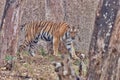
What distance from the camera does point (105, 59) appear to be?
557cm

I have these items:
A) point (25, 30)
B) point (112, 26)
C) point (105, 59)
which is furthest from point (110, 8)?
point (25, 30)

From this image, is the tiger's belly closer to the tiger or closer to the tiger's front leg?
the tiger

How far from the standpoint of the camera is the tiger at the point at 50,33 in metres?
12.8

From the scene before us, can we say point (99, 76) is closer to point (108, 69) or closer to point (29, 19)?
point (108, 69)

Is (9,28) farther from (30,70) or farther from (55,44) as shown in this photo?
(55,44)

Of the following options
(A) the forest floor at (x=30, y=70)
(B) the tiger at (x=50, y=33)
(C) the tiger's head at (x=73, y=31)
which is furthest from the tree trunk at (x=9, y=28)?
(C) the tiger's head at (x=73, y=31)

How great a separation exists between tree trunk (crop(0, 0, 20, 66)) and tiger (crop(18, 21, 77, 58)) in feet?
10.4

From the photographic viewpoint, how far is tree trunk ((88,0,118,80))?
5555mm

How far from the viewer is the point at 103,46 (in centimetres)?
557

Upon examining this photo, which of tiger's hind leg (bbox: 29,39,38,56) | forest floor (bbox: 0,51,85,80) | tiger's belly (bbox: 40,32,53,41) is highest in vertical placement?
tiger's belly (bbox: 40,32,53,41)

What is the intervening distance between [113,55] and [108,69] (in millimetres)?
163

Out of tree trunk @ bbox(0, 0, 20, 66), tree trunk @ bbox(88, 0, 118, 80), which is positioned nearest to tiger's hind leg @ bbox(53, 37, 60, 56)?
tree trunk @ bbox(0, 0, 20, 66)

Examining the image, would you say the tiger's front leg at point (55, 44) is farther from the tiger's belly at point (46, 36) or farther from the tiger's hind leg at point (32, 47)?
the tiger's hind leg at point (32, 47)

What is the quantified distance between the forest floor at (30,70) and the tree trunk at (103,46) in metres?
2.55
